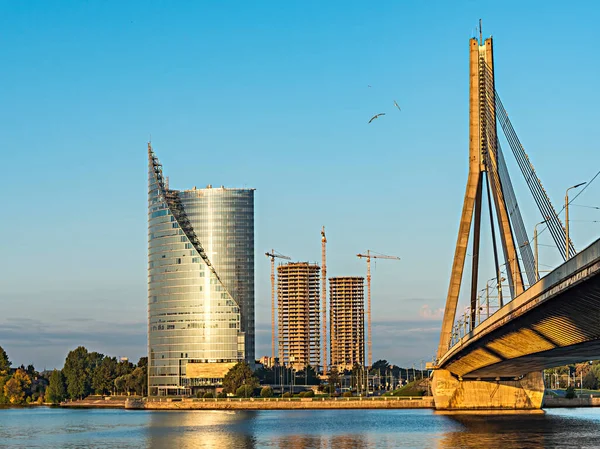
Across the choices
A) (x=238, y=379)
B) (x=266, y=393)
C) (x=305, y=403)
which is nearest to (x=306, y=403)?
(x=305, y=403)

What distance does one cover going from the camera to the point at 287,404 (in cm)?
15062

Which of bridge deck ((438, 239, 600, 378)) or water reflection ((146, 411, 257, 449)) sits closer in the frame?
bridge deck ((438, 239, 600, 378))

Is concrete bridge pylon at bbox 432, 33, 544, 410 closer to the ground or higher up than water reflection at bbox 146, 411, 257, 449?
higher up

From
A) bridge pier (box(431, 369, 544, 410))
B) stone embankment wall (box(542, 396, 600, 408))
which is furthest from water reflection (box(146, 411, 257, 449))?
stone embankment wall (box(542, 396, 600, 408))

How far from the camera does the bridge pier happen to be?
4136 inches

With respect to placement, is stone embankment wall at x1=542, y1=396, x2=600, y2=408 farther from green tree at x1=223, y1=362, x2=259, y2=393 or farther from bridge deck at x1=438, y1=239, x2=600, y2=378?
green tree at x1=223, y1=362, x2=259, y2=393

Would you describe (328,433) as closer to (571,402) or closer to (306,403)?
(571,402)

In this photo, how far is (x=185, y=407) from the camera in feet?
527

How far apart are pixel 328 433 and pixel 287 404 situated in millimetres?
66336

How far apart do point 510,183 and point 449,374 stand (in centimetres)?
3262

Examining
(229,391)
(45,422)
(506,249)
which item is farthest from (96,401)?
(506,249)

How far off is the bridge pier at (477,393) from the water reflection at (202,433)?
66.7 feet

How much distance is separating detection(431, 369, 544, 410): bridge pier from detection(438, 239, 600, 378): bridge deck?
18.4m

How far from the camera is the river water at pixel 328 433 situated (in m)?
71.1
